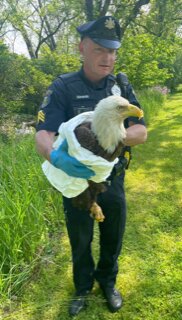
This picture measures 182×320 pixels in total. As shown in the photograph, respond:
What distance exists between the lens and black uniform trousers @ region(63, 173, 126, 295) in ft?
7.38

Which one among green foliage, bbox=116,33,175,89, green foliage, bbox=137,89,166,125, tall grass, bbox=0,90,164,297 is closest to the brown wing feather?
tall grass, bbox=0,90,164,297

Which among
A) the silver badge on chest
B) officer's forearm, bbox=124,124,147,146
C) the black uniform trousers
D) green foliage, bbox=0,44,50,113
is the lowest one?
green foliage, bbox=0,44,50,113

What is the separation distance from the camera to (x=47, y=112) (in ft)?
6.83

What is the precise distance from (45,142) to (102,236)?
1.02 m

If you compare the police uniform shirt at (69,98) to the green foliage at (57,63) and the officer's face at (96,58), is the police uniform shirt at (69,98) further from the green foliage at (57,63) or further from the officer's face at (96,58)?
the green foliage at (57,63)

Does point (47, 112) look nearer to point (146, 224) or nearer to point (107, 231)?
point (107, 231)

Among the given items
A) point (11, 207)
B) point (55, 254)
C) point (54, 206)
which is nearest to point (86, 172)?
point (11, 207)

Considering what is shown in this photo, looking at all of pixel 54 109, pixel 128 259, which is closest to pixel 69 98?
pixel 54 109

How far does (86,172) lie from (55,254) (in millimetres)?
1992

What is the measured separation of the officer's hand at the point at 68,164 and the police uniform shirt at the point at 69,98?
0.37 metres

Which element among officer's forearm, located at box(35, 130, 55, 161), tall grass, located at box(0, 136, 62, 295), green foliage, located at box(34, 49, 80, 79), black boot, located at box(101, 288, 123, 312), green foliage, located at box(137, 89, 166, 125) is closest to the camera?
officer's forearm, located at box(35, 130, 55, 161)

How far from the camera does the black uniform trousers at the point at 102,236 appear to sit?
2.25 metres

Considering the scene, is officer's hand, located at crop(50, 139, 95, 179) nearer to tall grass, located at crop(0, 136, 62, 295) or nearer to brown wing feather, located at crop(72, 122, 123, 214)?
brown wing feather, located at crop(72, 122, 123, 214)

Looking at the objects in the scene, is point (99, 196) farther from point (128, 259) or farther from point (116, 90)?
point (128, 259)
